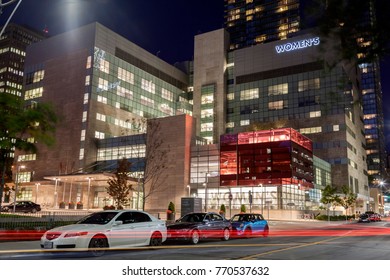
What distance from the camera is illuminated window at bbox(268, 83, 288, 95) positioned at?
356 ft

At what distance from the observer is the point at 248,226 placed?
2503 cm

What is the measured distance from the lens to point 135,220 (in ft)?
53.5

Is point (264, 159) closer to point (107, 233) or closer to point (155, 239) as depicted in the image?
point (155, 239)

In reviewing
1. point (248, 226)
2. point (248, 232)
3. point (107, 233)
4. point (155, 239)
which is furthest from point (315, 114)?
point (107, 233)

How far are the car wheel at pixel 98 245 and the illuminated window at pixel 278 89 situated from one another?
99.7 meters

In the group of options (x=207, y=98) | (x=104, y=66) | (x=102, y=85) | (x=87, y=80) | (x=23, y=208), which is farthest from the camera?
(x=207, y=98)

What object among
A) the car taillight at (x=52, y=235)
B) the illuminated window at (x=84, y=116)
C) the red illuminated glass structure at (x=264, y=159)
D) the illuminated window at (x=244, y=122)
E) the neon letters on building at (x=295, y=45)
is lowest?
the car taillight at (x=52, y=235)

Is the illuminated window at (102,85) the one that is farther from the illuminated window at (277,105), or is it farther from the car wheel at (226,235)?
the car wheel at (226,235)

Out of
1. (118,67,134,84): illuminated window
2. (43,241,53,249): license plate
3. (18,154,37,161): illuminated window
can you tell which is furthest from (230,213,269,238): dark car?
(18,154,37,161): illuminated window

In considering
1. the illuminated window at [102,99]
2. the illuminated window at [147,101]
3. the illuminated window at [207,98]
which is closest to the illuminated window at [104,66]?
the illuminated window at [102,99]

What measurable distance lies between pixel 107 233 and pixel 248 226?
1270cm

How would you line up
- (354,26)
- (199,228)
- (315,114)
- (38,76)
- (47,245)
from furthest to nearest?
(38,76)
(315,114)
(199,228)
(47,245)
(354,26)

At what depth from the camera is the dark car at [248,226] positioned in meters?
24.5

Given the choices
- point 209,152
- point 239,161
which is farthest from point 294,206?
point 209,152
